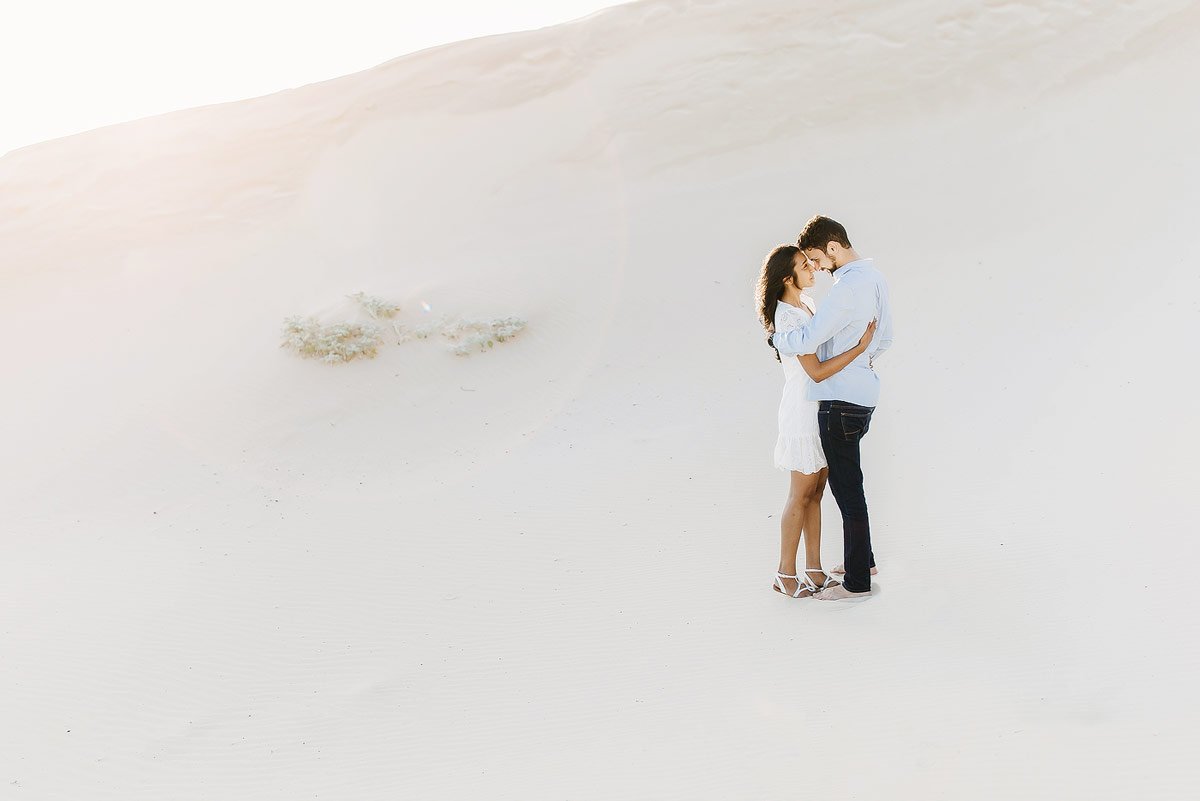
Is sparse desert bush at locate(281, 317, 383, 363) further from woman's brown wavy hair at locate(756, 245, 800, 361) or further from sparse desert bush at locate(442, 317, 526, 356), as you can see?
woman's brown wavy hair at locate(756, 245, 800, 361)

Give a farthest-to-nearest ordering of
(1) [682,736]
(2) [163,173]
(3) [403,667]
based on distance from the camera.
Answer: (2) [163,173] → (3) [403,667] → (1) [682,736]

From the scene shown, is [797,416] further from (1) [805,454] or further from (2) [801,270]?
(2) [801,270]

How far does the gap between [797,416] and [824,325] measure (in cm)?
55

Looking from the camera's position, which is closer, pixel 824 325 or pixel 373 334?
pixel 824 325

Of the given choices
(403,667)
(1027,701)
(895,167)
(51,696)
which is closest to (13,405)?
(51,696)

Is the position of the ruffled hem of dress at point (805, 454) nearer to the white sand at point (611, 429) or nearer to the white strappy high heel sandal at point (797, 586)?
the white strappy high heel sandal at point (797, 586)

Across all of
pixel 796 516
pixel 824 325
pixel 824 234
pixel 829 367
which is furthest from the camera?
pixel 796 516

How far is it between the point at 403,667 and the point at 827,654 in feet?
6.78

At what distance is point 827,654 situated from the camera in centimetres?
423

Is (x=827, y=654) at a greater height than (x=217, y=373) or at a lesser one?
lesser

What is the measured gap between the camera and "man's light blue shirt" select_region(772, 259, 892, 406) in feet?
13.7

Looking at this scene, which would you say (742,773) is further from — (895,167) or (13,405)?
(895,167)

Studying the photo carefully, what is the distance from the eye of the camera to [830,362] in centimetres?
426

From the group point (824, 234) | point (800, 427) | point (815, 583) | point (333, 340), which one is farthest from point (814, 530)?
point (333, 340)
